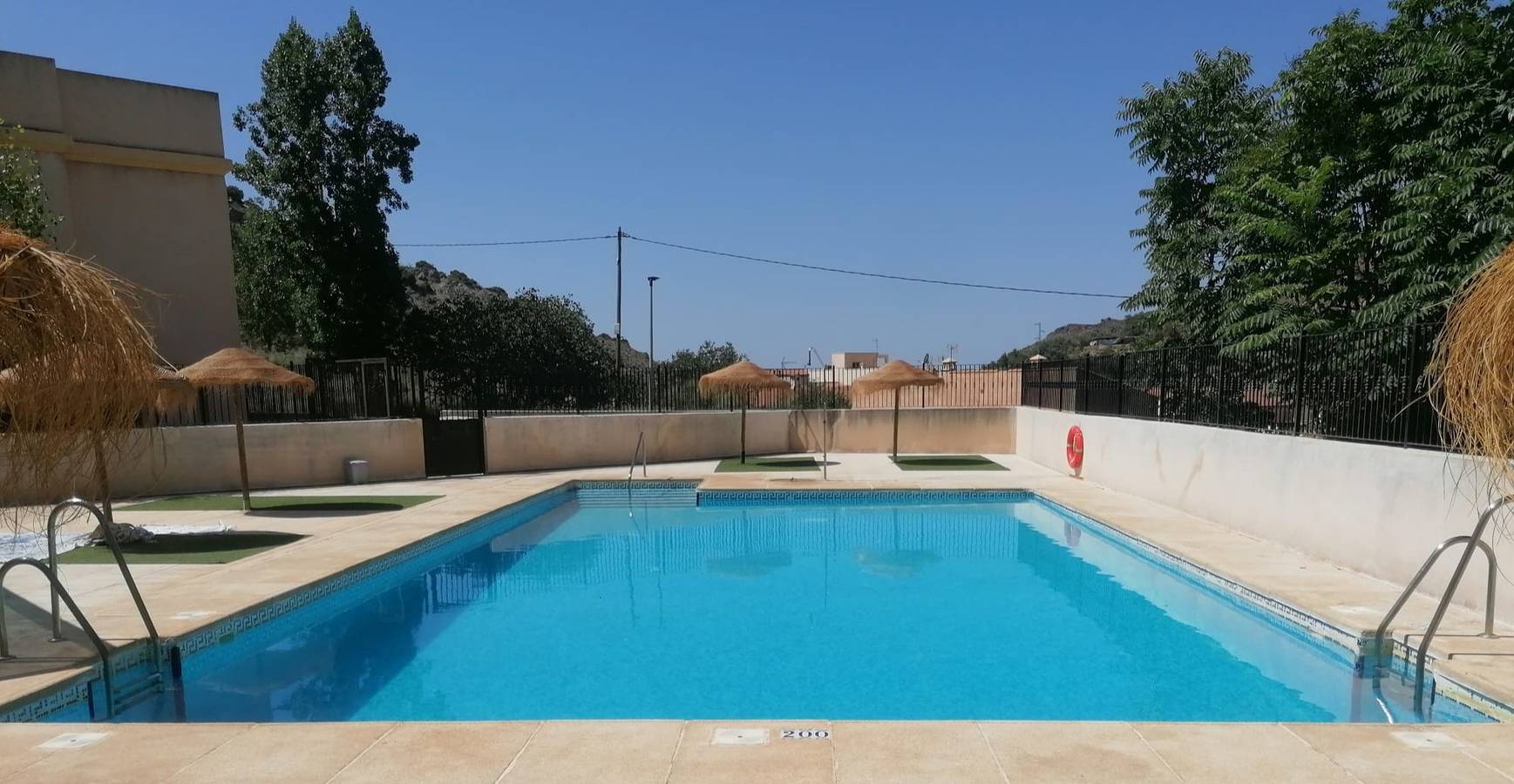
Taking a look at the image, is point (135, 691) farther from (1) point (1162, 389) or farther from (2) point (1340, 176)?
(2) point (1340, 176)

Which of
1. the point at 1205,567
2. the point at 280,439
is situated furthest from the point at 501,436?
the point at 1205,567

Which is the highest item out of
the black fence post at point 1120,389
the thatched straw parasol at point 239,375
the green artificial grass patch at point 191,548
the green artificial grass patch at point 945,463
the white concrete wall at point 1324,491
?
the thatched straw parasol at point 239,375

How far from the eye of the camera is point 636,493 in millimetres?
14258

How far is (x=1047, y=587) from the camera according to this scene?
8.83 m

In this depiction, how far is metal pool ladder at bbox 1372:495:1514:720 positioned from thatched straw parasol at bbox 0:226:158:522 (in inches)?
324

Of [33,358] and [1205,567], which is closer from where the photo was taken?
[33,358]

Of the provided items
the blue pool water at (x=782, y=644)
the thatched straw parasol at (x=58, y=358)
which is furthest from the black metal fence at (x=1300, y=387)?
the thatched straw parasol at (x=58, y=358)

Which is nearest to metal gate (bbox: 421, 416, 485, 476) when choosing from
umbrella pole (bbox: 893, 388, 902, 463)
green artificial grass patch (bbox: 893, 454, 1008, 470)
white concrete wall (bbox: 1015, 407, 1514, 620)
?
green artificial grass patch (bbox: 893, 454, 1008, 470)

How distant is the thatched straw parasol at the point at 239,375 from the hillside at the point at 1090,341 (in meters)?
15.8

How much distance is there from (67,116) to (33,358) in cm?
1722

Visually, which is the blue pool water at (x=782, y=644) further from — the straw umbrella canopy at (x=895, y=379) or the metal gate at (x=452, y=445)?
the straw umbrella canopy at (x=895, y=379)

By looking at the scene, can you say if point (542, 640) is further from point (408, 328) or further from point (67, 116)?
point (408, 328)

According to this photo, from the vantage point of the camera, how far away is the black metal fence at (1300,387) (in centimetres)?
698

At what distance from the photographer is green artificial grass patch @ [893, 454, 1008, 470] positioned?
16.0 metres
